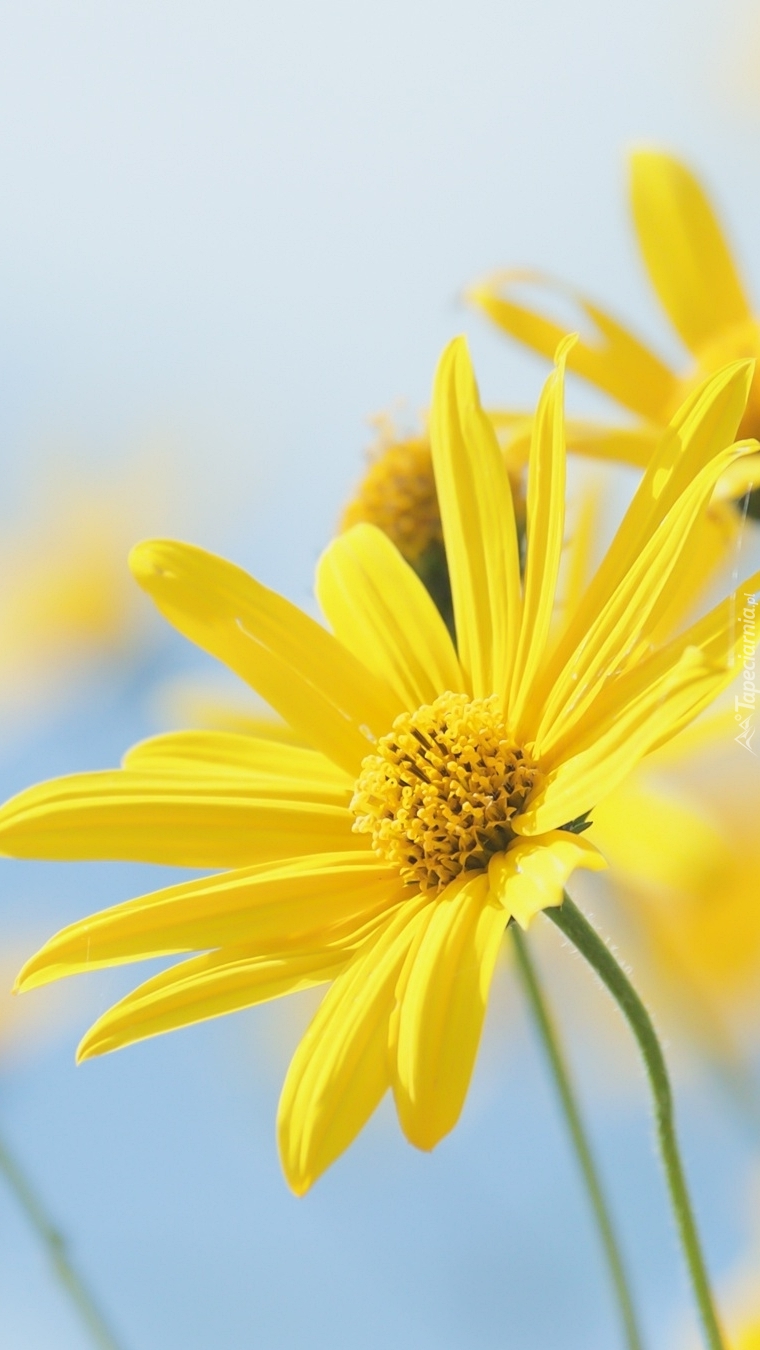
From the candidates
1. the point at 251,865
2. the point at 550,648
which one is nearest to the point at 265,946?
the point at 251,865

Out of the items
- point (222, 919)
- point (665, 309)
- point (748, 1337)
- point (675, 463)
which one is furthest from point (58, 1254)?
point (665, 309)

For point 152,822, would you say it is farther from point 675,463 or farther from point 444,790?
point 675,463

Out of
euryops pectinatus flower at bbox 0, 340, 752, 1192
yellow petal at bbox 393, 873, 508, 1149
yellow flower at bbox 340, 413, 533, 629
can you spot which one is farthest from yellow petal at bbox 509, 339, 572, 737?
yellow flower at bbox 340, 413, 533, 629

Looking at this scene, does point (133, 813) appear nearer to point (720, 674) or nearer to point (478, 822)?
point (478, 822)

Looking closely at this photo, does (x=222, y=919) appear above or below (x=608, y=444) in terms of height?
below

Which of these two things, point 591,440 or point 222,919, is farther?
point 591,440

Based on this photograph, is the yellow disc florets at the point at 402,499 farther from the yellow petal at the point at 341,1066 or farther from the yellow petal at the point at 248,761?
the yellow petal at the point at 341,1066
